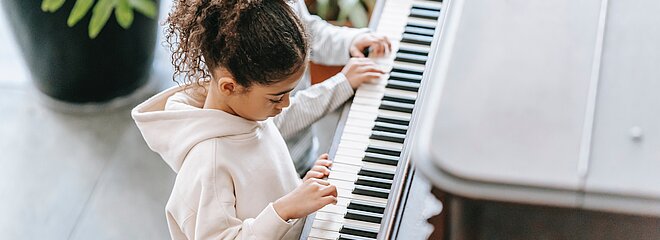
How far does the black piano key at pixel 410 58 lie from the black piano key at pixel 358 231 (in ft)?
1.54

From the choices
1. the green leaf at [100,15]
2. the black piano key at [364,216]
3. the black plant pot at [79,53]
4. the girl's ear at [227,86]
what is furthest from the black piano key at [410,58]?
the black plant pot at [79,53]

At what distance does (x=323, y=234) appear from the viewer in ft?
5.80

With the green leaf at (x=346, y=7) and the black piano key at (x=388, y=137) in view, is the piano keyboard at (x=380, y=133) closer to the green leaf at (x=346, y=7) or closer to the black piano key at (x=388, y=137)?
the black piano key at (x=388, y=137)

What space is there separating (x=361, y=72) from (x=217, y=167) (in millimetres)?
491

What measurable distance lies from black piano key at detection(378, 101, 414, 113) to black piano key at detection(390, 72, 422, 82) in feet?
0.26

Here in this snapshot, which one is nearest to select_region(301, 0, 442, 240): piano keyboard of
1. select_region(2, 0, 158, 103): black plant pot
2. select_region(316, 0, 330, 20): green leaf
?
select_region(316, 0, 330, 20): green leaf

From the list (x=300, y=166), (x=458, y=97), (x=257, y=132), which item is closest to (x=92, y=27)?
(x=300, y=166)

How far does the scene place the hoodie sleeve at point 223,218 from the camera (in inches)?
65.2

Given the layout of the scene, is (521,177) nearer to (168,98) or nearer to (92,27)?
(168,98)

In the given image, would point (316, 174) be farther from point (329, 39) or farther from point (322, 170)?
point (329, 39)

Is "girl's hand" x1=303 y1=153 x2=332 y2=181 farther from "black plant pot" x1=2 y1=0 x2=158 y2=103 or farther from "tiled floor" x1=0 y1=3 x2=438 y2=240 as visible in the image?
"black plant pot" x1=2 y1=0 x2=158 y2=103

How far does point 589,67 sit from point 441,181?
1.04ft

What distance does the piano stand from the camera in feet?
3.76

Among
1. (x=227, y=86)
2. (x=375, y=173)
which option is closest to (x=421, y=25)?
(x=375, y=173)
